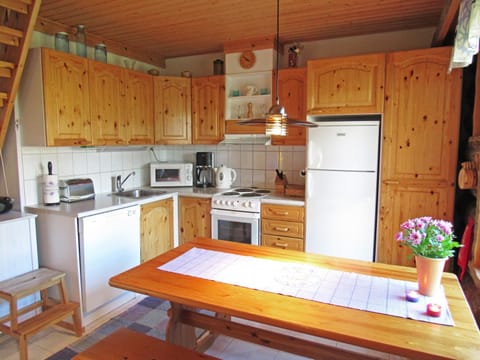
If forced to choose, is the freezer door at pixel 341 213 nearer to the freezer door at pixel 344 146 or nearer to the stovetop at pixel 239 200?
the freezer door at pixel 344 146

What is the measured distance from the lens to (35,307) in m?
2.63

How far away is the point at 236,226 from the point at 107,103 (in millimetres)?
1732

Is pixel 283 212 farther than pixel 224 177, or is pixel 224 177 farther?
pixel 224 177

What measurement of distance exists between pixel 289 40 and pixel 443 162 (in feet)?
6.31

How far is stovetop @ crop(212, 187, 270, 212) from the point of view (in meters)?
3.33

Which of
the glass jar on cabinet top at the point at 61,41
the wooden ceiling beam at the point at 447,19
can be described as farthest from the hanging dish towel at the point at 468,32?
the glass jar on cabinet top at the point at 61,41

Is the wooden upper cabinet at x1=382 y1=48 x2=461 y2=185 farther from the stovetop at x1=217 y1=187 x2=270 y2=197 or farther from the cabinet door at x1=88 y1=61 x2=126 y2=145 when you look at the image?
the cabinet door at x1=88 y1=61 x2=126 y2=145

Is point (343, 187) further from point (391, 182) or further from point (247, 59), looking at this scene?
point (247, 59)

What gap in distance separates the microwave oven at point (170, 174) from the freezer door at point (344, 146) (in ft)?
5.13

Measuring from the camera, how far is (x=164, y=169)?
3975 mm

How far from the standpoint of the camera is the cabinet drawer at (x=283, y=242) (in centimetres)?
321

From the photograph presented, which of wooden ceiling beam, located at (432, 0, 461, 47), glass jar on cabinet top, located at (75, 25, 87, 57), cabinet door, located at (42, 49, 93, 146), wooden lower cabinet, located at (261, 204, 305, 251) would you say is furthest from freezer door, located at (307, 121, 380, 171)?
glass jar on cabinet top, located at (75, 25, 87, 57)

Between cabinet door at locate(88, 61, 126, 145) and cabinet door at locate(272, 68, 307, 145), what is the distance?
1.61 meters

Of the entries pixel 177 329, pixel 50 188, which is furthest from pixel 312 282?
pixel 50 188
